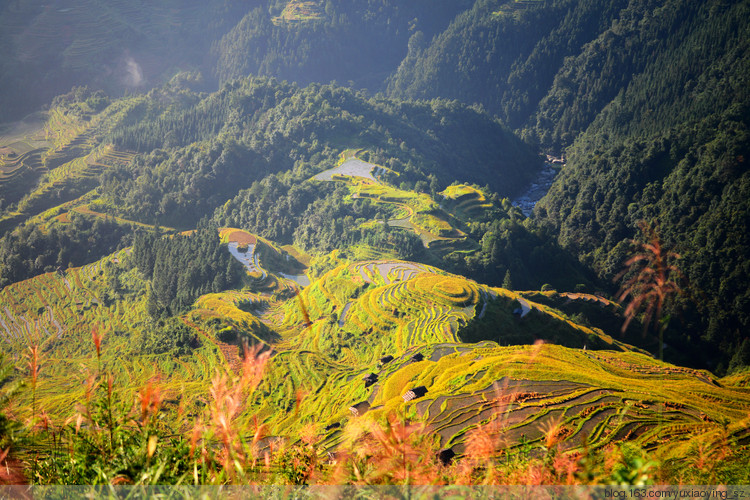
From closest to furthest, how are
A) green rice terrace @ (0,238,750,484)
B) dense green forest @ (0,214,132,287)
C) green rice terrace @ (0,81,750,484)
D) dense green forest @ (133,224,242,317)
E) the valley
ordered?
the valley → green rice terrace @ (0,81,750,484) → green rice terrace @ (0,238,750,484) → dense green forest @ (133,224,242,317) → dense green forest @ (0,214,132,287)

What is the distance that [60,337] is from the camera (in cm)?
8306

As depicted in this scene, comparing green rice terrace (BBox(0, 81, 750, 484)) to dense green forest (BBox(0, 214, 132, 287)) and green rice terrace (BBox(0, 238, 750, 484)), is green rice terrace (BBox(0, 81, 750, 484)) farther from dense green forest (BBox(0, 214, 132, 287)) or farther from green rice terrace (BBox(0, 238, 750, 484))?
dense green forest (BBox(0, 214, 132, 287))

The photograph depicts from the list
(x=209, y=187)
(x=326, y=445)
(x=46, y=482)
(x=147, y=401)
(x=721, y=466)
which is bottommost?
(x=209, y=187)

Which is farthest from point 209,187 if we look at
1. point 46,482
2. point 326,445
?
point 46,482

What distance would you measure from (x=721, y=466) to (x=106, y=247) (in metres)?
129

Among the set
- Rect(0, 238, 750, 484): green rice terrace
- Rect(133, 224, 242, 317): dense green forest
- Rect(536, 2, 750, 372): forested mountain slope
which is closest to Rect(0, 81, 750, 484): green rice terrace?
Rect(0, 238, 750, 484): green rice terrace

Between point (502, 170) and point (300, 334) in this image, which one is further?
point (502, 170)

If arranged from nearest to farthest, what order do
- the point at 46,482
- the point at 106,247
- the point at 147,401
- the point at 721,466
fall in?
the point at 147,401 < the point at 46,482 < the point at 721,466 < the point at 106,247

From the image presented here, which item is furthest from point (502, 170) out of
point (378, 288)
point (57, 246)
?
point (57, 246)

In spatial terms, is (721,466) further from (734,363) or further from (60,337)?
(60,337)

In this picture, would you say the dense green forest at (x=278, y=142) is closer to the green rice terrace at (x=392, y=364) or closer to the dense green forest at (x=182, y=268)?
the dense green forest at (x=182, y=268)

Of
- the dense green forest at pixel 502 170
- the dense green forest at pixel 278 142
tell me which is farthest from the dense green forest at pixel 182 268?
the dense green forest at pixel 278 142

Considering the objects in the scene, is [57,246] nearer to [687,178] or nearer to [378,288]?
[378,288]

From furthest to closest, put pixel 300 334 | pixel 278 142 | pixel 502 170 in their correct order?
pixel 502 170
pixel 278 142
pixel 300 334
